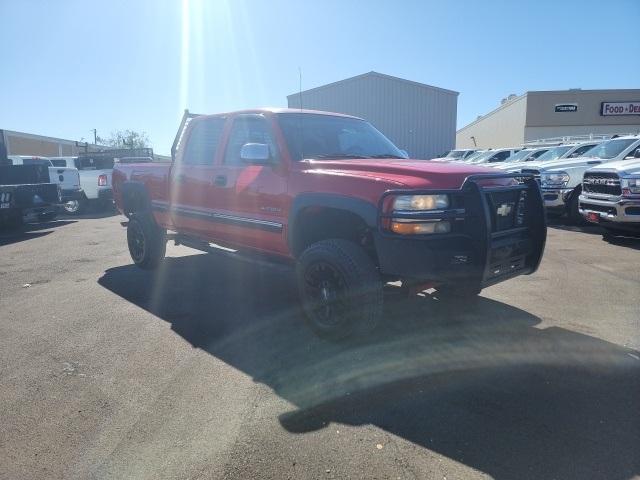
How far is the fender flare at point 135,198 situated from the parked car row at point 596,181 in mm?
4865

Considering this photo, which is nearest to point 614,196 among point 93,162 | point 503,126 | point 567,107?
point 93,162

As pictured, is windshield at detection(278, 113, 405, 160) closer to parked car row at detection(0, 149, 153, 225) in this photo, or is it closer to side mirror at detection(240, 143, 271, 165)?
side mirror at detection(240, 143, 271, 165)

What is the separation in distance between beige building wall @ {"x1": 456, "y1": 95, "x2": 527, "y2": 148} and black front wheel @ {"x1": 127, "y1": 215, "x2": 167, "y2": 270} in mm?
34703

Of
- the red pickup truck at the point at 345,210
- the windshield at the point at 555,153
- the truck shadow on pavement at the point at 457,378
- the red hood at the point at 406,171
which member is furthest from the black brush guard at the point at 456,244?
the windshield at the point at 555,153

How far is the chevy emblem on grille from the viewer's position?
12.5 ft

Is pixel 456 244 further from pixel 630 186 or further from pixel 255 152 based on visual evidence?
pixel 630 186

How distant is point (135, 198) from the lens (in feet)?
22.2

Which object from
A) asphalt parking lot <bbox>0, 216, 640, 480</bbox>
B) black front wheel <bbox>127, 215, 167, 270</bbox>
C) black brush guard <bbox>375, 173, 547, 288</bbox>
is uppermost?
black brush guard <bbox>375, 173, 547, 288</bbox>

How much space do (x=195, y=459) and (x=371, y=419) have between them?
105 cm

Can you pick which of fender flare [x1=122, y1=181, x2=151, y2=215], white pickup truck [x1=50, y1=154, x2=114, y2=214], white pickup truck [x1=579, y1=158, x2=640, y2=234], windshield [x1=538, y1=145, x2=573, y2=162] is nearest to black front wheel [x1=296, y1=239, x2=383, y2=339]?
fender flare [x1=122, y1=181, x2=151, y2=215]

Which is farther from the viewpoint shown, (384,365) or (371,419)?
(384,365)

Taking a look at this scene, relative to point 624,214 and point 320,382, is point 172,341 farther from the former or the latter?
point 624,214

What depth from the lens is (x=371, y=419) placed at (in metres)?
2.86

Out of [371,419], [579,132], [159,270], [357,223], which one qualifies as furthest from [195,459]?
[579,132]
